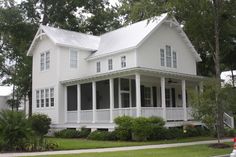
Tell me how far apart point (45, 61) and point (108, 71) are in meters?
7.10

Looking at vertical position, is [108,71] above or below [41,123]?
above

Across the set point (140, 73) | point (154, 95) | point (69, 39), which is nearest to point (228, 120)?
point (154, 95)

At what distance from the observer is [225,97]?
2130 cm

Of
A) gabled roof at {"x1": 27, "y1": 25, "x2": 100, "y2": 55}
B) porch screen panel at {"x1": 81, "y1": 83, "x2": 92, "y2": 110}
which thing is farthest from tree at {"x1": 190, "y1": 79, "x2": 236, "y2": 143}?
gabled roof at {"x1": 27, "y1": 25, "x2": 100, "y2": 55}

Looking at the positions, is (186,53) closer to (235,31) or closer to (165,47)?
(165,47)

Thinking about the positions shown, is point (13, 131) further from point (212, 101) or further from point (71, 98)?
point (71, 98)

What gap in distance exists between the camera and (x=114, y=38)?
3456 cm

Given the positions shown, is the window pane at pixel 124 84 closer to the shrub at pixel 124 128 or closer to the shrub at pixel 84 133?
the shrub at pixel 84 133

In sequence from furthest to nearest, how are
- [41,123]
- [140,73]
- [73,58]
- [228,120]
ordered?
[73,58], [228,120], [41,123], [140,73]

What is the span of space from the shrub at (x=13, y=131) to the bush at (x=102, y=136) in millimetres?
7076

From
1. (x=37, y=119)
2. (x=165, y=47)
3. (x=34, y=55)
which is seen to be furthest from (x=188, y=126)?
(x=34, y=55)

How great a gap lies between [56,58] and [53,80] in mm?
1972

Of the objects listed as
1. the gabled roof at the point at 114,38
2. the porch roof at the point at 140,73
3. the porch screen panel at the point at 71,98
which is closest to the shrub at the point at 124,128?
the porch roof at the point at 140,73

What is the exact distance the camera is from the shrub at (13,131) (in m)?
19.0
